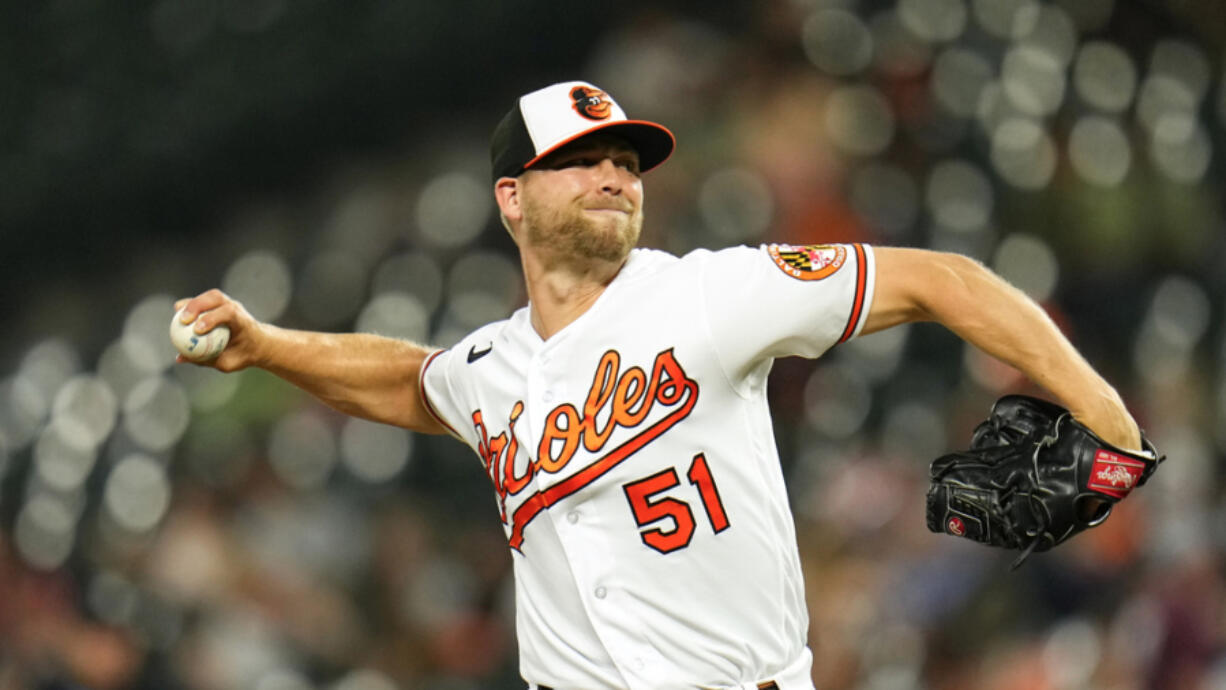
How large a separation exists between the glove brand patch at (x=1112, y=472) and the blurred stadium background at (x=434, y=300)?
2054 mm

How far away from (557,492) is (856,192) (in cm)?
226

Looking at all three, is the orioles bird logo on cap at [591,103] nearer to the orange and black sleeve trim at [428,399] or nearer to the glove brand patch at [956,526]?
the orange and black sleeve trim at [428,399]

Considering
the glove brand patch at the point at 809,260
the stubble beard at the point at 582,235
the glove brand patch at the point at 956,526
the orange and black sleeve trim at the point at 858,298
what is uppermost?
the stubble beard at the point at 582,235

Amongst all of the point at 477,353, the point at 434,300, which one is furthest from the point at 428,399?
the point at 434,300

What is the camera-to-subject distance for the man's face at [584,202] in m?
1.95

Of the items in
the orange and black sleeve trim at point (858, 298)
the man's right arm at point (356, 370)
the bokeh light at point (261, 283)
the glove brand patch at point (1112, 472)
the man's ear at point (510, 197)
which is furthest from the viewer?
the bokeh light at point (261, 283)

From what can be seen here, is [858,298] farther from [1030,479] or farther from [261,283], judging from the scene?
[261,283]

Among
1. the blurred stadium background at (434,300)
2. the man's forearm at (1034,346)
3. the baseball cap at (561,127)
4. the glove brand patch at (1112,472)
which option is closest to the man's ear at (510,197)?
the baseball cap at (561,127)

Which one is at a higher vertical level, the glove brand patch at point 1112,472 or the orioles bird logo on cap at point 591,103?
the orioles bird logo on cap at point 591,103

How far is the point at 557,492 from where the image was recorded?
1.84m

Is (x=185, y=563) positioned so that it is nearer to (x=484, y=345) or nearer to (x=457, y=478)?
(x=457, y=478)

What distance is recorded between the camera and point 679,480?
1776mm

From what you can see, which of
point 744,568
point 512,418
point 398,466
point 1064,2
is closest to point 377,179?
point 398,466

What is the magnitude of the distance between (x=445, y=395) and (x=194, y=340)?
0.44 metres
